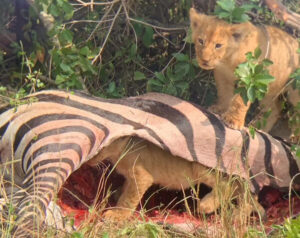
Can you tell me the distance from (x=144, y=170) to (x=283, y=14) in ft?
4.94

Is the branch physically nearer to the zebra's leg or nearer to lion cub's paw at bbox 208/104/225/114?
lion cub's paw at bbox 208/104/225/114

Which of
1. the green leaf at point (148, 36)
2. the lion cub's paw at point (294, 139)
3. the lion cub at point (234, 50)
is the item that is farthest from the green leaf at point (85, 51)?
the lion cub's paw at point (294, 139)

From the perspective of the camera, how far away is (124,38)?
459 centimetres

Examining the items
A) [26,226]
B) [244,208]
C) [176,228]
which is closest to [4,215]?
[26,226]

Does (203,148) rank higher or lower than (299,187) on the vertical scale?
higher

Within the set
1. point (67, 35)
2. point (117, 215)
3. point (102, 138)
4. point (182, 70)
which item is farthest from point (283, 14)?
point (117, 215)

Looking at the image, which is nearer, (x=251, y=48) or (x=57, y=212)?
(x=57, y=212)

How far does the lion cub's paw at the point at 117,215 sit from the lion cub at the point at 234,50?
2.77ft

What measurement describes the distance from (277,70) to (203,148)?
3.41ft

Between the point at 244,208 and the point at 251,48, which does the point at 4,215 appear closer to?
the point at 244,208

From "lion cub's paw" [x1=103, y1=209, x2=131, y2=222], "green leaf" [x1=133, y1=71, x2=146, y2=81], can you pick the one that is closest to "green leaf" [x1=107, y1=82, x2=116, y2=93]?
"green leaf" [x1=133, y1=71, x2=146, y2=81]

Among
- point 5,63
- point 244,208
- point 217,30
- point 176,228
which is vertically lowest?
point 5,63

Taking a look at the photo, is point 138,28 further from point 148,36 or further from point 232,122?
point 232,122

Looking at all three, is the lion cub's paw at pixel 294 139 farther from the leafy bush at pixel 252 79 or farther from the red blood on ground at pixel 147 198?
the leafy bush at pixel 252 79
